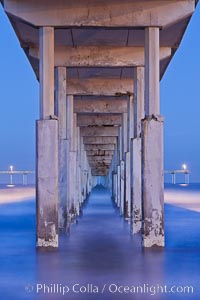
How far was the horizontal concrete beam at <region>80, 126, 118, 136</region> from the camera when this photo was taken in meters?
34.2

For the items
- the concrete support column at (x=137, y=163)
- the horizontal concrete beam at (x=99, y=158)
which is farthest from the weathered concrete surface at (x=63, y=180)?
the horizontal concrete beam at (x=99, y=158)

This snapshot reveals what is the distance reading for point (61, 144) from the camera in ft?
56.1

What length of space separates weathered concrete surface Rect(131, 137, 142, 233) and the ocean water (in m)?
0.39

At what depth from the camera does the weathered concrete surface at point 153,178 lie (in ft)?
43.1

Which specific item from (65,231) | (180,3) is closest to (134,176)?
(65,231)

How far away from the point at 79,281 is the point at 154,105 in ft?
16.5

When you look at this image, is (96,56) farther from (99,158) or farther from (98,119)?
(99,158)

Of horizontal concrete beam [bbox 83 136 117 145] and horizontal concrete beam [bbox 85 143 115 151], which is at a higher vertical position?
horizontal concrete beam [bbox 83 136 117 145]

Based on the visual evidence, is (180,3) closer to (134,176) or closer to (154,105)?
(154,105)

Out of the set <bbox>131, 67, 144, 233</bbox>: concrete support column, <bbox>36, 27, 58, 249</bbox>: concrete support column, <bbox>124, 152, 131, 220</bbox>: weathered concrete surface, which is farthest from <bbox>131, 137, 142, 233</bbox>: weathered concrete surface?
<bbox>124, 152, 131, 220</bbox>: weathered concrete surface

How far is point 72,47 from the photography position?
16953 mm

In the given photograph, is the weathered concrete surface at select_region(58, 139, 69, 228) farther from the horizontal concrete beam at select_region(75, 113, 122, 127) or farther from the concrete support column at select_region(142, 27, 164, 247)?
the horizontal concrete beam at select_region(75, 113, 122, 127)

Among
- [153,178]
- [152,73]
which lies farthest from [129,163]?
[153,178]

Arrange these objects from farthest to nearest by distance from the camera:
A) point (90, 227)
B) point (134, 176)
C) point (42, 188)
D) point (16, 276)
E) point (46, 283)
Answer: point (90, 227), point (134, 176), point (42, 188), point (16, 276), point (46, 283)
